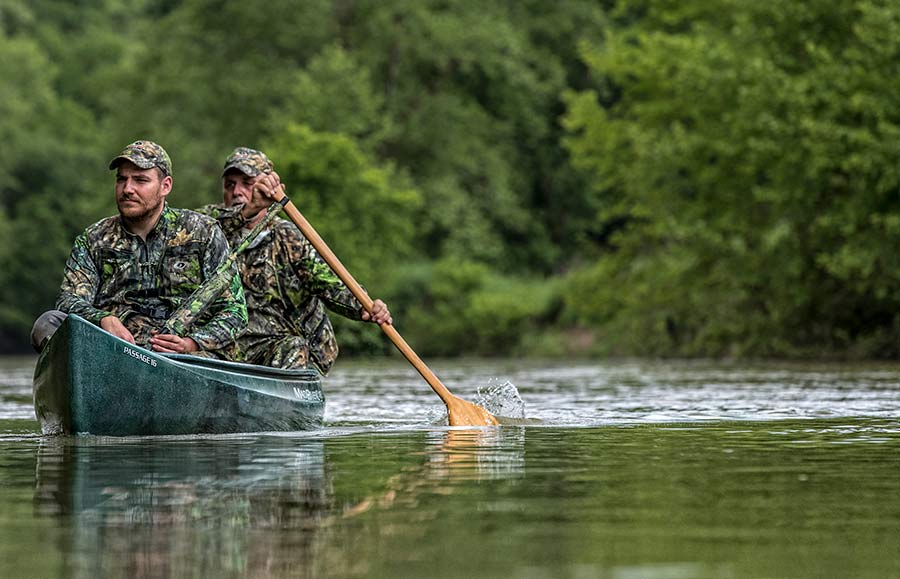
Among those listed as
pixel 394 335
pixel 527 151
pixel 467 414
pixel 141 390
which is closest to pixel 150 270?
pixel 141 390

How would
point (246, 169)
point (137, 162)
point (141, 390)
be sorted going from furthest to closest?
point (246, 169) < point (137, 162) < point (141, 390)

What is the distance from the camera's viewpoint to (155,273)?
37.7 feet

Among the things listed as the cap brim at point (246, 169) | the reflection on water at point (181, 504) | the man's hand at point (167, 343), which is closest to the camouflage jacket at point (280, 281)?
the cap brim at point (246, 169)

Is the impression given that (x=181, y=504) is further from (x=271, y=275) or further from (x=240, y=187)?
(x=240, y=187)

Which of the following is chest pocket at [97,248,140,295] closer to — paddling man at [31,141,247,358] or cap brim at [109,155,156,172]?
paddling man at [31,141,247,358]

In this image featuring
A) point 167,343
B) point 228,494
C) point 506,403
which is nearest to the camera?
point 228,494

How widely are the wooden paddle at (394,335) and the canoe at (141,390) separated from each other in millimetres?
876

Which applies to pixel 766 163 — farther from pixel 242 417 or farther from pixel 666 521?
pixel 666 521

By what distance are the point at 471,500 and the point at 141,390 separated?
13.9 feet

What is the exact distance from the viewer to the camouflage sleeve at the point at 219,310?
451 inches

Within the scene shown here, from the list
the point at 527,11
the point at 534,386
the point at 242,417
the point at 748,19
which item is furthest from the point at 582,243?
the point at 242,417

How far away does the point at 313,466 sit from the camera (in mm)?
8984

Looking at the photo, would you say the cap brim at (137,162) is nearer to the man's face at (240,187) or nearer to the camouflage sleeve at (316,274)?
the man's face at (240,187)

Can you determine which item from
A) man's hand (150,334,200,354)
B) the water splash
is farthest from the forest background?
man's hand (150,334,200,354)
